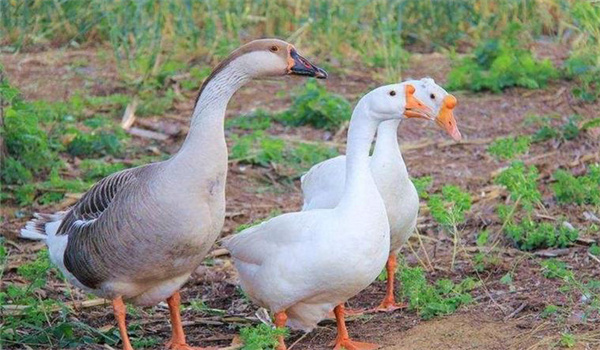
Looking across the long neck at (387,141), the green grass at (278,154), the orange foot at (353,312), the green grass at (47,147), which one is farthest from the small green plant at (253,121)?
the orange foot at (353,312)

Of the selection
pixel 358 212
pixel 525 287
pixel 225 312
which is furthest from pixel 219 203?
pixel 525 287

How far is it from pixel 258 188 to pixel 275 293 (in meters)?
3.56

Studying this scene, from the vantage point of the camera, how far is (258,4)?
13.7 m

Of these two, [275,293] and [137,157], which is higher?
[275,293]

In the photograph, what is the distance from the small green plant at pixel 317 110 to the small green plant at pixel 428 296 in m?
4.22

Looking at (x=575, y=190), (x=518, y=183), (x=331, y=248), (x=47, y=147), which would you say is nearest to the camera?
(x=331, y=248)

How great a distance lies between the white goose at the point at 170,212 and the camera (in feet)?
19.5

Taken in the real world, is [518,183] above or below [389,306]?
above

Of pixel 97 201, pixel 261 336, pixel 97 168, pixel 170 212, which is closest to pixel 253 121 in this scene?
pixel 97 168

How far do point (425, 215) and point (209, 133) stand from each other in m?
3.18

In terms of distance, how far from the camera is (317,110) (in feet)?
35.8

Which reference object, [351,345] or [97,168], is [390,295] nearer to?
[351,345]

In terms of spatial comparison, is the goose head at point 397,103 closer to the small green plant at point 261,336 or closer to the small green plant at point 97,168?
the small green plant at point 261,336

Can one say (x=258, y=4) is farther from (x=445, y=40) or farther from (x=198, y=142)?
(x=198, y=142)
